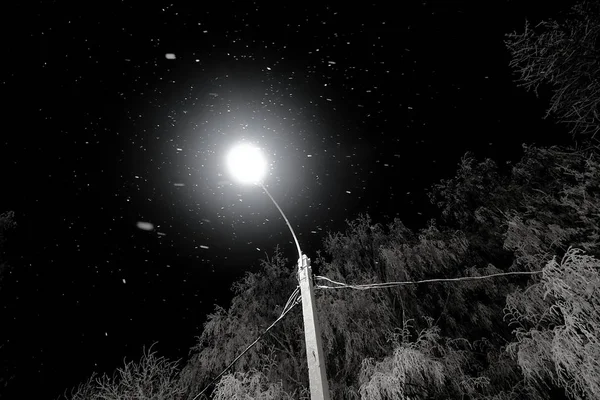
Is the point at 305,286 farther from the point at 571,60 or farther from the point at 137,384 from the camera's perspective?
the point at 137,384

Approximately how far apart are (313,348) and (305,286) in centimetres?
59

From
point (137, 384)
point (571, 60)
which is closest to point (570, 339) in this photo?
point (571, 60)

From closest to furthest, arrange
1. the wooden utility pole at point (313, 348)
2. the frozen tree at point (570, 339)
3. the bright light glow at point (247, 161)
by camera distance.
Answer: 1. the wooden utility pole at point (313, 348)
2. the bright light glow at point (247, 161)
3. the frozen tree at point (570, 339)

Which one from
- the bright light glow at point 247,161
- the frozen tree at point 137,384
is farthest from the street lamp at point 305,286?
the frozen tree at point 137,384

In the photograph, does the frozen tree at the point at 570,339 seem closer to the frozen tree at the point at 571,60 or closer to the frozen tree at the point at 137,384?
the frozen tree at the point at 571,60

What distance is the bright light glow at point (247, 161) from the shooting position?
423 centimetres

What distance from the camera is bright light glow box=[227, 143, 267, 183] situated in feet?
13.9

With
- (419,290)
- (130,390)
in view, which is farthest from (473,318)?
(130,390)

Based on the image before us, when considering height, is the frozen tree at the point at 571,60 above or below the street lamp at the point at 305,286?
above

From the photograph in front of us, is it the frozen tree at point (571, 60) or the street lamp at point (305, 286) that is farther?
the frozen tree at point (571, 60)

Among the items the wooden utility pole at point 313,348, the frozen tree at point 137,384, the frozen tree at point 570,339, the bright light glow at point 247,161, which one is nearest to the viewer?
the wooden utility pole at point 313,348

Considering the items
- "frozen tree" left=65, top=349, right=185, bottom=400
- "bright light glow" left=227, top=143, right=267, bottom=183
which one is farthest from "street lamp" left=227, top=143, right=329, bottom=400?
"frozen tree" left=65, top=349, right=185, bottom=400

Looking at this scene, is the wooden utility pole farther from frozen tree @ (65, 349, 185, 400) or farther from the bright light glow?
frozen tree @ (65, 349, 185, 400)

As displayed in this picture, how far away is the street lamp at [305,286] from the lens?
227 cm
